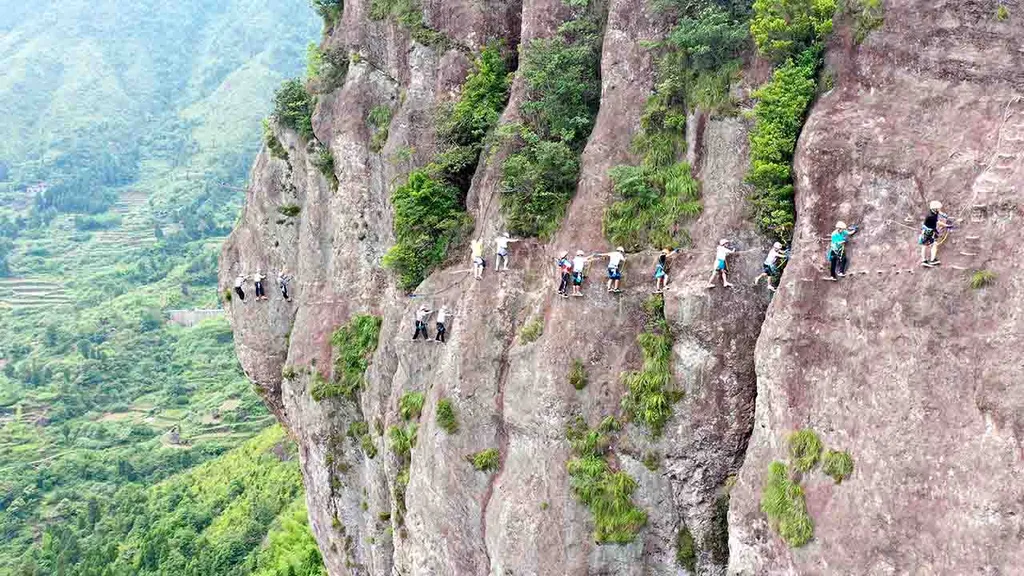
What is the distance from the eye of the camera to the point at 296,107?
32.8 m

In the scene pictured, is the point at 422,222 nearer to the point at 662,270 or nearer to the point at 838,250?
the point at 662,270

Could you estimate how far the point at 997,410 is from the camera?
15047mm

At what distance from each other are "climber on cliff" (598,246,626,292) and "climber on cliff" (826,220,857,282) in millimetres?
5350

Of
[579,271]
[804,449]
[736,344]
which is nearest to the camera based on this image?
[804,449]

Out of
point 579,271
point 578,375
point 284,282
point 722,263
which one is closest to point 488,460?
point 578,375

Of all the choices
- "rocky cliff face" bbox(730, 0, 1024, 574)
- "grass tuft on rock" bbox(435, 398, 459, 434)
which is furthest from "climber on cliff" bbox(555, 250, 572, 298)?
"rocky cliff face" bbox(730, 0, 1024, 574)

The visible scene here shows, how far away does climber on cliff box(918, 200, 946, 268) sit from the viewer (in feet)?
54.3

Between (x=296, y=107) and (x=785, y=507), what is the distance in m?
25.0

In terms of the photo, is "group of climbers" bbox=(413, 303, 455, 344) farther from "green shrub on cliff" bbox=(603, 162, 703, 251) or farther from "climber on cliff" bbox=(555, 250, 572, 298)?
"green shrub on cliff" bbox=(603, 162, 703, 251)

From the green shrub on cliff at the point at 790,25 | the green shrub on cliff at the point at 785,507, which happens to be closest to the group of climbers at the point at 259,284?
the green shrub on cliff at the point at 790,25

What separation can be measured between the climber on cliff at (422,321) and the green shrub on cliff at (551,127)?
445cm

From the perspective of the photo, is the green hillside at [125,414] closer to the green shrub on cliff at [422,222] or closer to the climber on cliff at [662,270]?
the green shrub on cliff at [422,222]

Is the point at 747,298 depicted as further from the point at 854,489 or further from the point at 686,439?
the point at 854,489

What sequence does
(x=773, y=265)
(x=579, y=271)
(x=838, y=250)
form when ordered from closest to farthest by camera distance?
(x=838, y=250), (x=773, y=265), (x=579, y=271)
